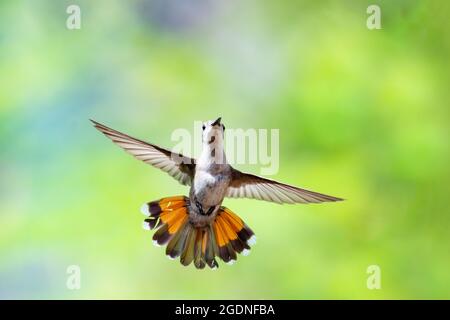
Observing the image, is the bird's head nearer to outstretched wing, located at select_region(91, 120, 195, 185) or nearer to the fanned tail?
outstretched wing, located at select_region(91, 120, 195, 185)

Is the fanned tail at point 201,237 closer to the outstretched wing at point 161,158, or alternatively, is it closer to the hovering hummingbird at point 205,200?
the hovering hummingbird at point 205,200

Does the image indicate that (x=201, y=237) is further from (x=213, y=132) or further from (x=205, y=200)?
(x=213, y=132)

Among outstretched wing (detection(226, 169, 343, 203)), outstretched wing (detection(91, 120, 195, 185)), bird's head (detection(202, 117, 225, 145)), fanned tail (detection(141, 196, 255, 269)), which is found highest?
bird's head (detection(202, 117, 225, 145))

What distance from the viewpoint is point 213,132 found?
1.64 m

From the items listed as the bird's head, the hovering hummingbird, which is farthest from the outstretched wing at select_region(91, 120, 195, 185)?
the bird's head

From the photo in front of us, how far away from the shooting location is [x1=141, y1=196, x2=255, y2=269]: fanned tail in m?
1.92

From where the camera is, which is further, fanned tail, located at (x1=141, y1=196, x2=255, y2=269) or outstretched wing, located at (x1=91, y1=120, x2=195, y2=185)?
fanned tail, located at (x1=141, y1=196, x2=255, y2=269)

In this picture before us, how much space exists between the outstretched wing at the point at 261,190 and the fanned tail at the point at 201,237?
0.48 ft

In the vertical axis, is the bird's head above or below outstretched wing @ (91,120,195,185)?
above

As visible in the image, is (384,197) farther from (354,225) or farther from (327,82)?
(327,82)

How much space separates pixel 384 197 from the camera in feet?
7.28
